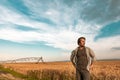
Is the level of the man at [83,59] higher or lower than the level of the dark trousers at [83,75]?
higher

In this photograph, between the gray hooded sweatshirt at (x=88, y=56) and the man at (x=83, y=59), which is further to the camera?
the gray hooded sweatshirt at (x=88, y=56)

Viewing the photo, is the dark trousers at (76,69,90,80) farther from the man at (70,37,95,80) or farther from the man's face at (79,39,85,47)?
the man's face at (79,39,85,47)

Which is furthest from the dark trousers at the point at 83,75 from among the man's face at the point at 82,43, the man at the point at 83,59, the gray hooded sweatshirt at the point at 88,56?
the man's face at the point at 82,43

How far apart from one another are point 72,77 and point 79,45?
11.8 metres

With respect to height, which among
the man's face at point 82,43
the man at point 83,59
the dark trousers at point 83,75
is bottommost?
the dark trousers at point 83,75

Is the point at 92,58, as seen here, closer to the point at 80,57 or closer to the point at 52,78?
the point at 80,57

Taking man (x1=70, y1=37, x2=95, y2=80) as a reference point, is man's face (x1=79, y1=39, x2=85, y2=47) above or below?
above

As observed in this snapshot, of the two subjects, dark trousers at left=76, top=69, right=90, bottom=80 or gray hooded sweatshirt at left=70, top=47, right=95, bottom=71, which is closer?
dark trousers at left=76, top=69, right=90, bottom=80

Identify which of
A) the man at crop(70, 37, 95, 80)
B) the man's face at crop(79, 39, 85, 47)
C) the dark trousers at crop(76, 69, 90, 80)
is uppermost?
the man's face at crop(79, 39, 85, 47)

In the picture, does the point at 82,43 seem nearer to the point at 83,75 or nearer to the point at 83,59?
the point at 83,59

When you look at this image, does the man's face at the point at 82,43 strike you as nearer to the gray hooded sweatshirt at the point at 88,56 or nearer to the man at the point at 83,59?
the man at the point at 83,59

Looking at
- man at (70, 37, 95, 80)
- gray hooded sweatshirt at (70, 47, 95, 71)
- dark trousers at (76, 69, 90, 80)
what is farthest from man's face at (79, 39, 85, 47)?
dark trousers at (76, 69, 90, 80)

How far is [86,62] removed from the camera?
967 centimetres

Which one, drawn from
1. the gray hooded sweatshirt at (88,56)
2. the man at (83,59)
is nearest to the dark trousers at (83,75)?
the man at (83,59)
